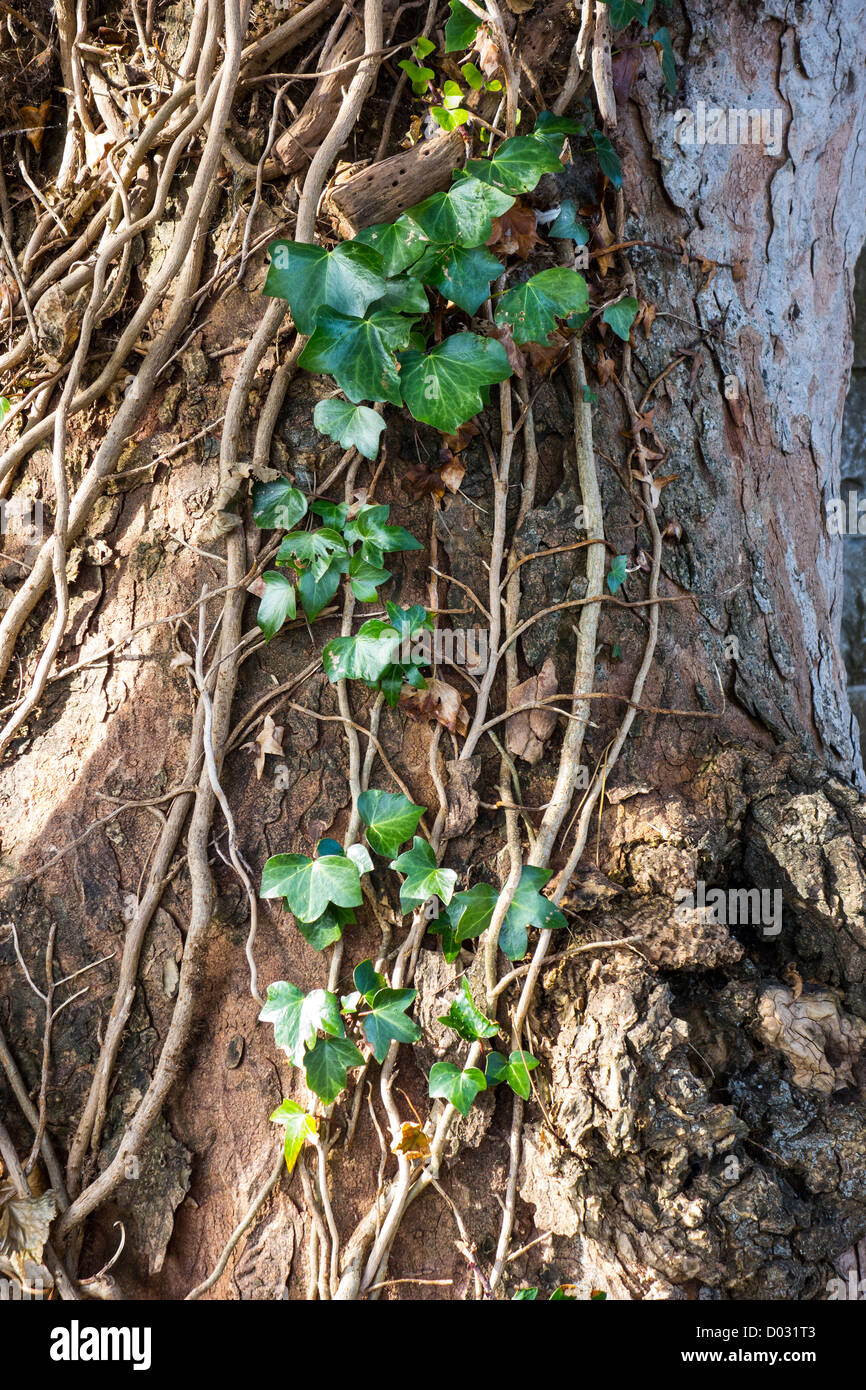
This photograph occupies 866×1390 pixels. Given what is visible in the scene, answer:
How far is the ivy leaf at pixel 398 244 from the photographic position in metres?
1.22

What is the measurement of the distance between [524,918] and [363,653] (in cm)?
43

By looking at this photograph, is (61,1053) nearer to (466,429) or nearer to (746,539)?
(466,429)

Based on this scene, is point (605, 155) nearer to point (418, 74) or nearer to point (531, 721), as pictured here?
point (418, 74)

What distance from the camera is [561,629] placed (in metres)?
1.36

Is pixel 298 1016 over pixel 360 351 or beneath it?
beneath

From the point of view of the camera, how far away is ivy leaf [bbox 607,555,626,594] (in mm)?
1370

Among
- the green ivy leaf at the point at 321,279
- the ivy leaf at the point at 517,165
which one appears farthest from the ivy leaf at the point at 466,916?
the ivy leaf at the point at 517,165

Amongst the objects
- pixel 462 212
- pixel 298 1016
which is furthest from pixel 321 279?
pixel 298 1016

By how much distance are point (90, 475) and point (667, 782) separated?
3.37ft

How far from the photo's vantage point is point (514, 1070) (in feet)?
3.88

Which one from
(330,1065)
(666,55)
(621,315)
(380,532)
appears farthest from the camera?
(666,55)

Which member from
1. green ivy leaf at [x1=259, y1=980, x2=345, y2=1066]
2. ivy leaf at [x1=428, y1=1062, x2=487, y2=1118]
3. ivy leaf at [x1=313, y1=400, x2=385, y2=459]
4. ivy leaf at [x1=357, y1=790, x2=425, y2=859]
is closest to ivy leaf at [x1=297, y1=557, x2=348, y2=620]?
ivy leaf at [x1=313, y1=400, x2=385, y2=459]
